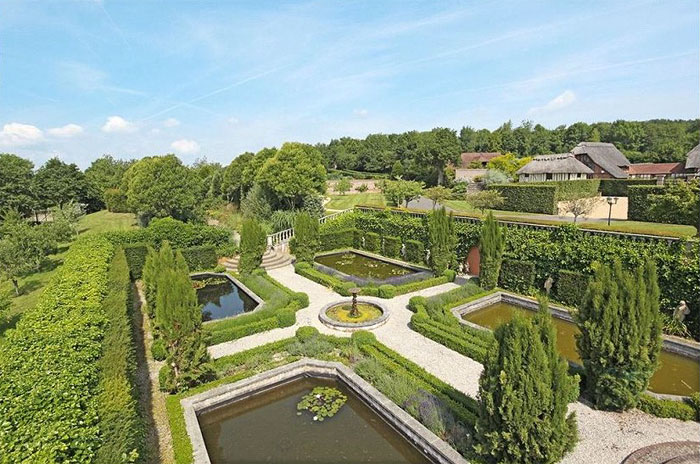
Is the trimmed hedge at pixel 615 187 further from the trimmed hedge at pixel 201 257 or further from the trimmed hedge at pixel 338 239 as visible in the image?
the trimmed hedge at pixel 201 257

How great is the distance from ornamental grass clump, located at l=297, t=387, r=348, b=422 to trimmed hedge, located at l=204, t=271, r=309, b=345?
134 inches

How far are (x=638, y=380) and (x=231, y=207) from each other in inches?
1597

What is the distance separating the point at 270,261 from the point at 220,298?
541cm

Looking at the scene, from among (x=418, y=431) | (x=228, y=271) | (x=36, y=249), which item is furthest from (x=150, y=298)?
(x=418, y=431)

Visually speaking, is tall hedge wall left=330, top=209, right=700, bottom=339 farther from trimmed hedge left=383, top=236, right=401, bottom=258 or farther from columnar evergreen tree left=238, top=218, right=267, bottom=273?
columnar evergreen tree left=238, top=218, right=267, bottom=273

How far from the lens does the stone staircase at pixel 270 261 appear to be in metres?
23.0

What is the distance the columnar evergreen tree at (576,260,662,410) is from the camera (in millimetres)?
8539

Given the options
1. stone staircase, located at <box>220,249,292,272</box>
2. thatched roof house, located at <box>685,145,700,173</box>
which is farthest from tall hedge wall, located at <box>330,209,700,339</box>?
thatched roof house, located at <box>685,145,700,173</box>

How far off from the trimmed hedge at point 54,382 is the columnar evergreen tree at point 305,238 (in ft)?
37.7

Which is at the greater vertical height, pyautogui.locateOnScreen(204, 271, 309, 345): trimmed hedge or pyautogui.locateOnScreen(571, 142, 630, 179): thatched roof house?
pyautogui.locateOnScreen(571, 142, 630, 179): thatched roof house

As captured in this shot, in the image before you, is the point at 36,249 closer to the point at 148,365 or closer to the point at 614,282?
the point at 148,365

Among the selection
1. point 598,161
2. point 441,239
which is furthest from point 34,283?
point 598,161

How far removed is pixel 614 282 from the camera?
866 centimetres

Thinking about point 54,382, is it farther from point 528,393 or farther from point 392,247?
point 392,247
